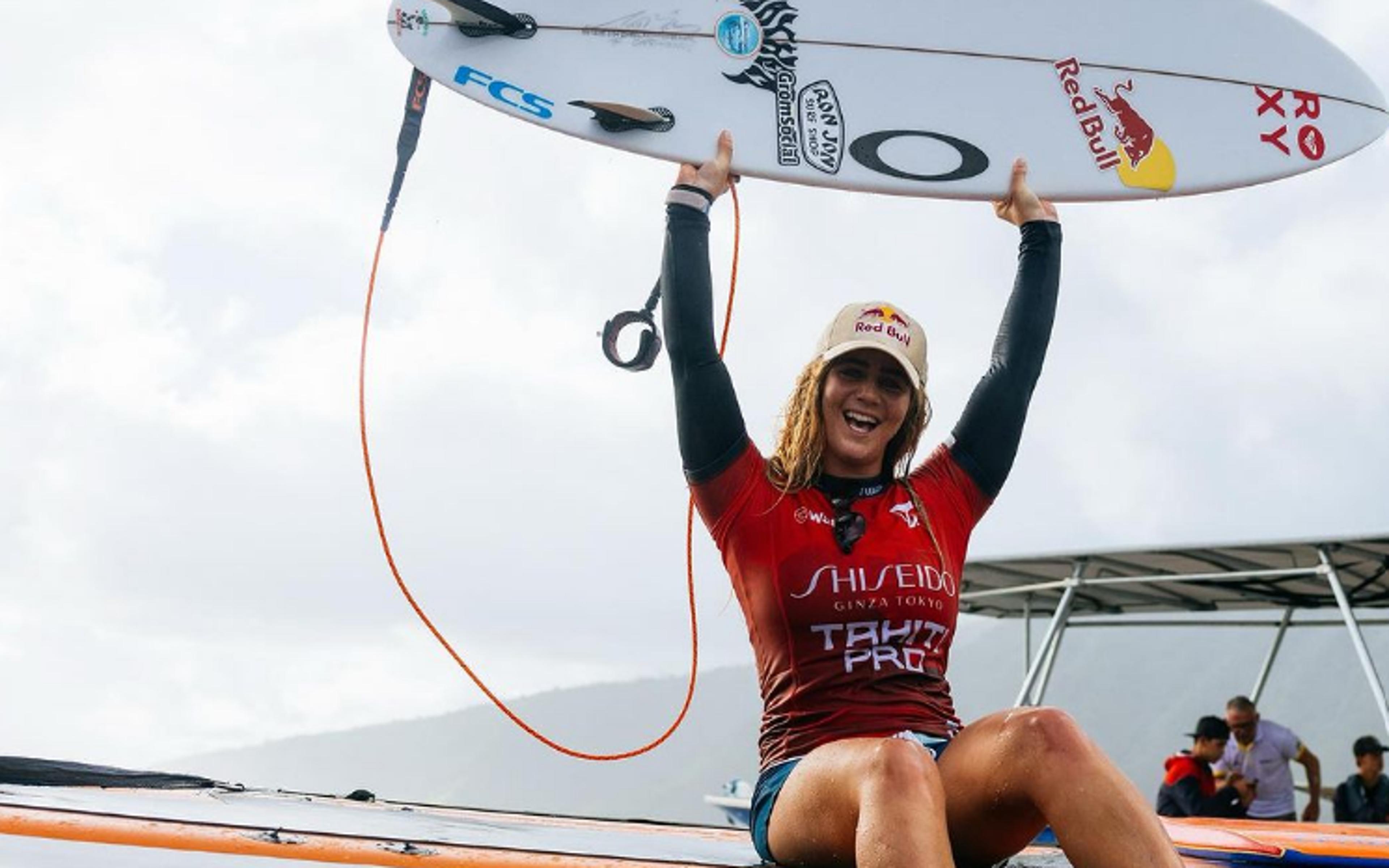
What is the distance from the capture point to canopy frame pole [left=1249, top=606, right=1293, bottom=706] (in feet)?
29.0

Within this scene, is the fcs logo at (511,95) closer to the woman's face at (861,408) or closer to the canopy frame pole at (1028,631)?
the woman's face at (861,408)

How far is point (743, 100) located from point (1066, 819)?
2164 millimetres

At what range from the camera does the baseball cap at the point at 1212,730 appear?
763 cm

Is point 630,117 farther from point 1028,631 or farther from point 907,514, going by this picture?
point 1028,631

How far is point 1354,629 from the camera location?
724cm

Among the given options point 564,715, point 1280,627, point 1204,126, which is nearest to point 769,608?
point 1204,126

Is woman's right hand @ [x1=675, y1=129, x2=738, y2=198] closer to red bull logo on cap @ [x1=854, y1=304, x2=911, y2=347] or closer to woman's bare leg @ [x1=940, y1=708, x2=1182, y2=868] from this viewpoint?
red bull logo on cap @ [x1=854, y1=304, x2=911, y2=347]

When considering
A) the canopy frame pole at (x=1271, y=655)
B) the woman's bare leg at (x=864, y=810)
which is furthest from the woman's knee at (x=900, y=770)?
the canopy frame pole at (x=1271, y=655)

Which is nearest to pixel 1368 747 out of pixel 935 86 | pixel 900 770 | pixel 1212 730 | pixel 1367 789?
pixel 1367 789

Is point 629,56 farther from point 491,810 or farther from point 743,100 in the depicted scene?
point 491,810

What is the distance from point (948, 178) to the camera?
3670mm

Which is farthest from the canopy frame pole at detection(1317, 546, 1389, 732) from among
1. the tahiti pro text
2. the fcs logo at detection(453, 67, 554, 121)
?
the tahiti pro text

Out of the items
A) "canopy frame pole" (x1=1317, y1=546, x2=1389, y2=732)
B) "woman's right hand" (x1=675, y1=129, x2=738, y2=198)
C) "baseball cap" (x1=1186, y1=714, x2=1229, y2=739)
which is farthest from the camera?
"baseball cap" (x1=1186, y1=714, x2=1229, y2=739)
